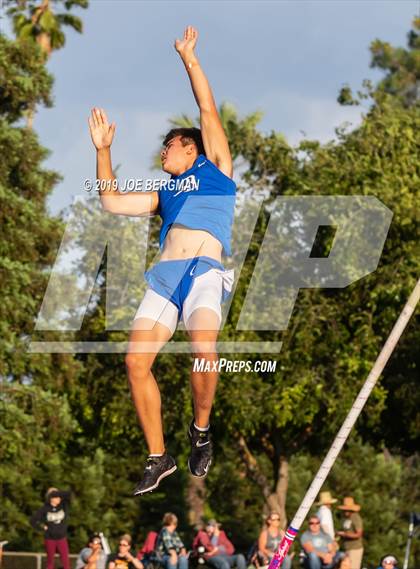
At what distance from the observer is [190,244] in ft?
19.9

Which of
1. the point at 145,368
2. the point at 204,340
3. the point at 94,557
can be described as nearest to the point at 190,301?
the point at 204,340

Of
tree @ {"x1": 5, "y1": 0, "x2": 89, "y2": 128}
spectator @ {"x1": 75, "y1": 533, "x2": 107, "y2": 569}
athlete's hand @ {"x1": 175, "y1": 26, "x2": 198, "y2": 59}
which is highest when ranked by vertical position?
tree @ {"x1": 5, "y1": 0, "x2": 89, "y2": 128}

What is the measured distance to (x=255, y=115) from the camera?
104 feet

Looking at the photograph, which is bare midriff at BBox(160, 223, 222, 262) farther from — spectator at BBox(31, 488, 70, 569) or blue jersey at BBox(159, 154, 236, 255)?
spectator at BBox(31, 488, 70, 569)

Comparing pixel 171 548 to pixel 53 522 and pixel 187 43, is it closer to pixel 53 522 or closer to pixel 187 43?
pixel 53 522

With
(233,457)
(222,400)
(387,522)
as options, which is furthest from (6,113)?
(387,522)

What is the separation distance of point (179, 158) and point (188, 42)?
55cm

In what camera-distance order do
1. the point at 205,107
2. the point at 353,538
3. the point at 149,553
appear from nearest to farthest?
the point at 205,107 < the point at 353,538 < the point at 149,553

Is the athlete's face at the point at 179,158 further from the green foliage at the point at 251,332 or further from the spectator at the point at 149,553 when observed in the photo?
the green foliage at the point at 251,332

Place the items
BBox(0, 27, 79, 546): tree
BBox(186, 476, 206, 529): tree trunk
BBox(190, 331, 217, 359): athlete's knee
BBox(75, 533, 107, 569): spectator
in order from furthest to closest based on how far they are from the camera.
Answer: BBox(186, 476, 206, 529): tree trunk
BBox(0, 27, 79, 546): tree
BBox(75, 533, 107, 569): spectator
BBox(190, 331, 217, 359): athlete's knee

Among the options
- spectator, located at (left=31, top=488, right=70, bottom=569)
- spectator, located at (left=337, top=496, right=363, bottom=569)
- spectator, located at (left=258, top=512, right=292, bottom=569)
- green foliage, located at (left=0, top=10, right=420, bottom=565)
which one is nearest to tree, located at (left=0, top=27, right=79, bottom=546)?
green foliage, located at (left=0, top=10, right=420, bottom=565)

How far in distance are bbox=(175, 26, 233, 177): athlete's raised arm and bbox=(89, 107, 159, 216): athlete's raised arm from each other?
1.53 feet

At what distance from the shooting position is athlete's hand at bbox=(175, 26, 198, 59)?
235 inches

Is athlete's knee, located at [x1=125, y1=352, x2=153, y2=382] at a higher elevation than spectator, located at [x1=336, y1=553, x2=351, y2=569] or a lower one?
lower
